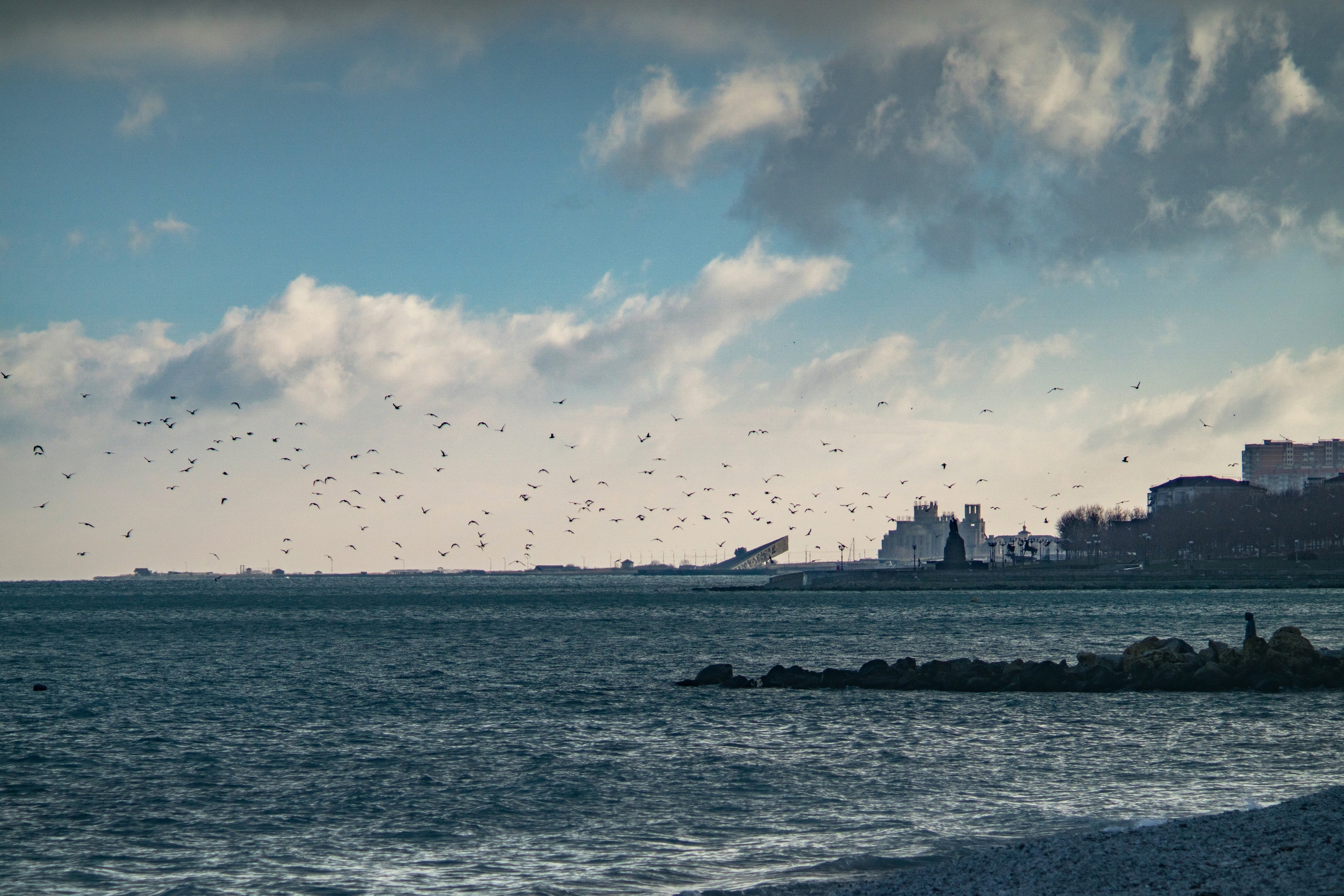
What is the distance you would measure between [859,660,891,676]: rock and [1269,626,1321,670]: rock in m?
12.1

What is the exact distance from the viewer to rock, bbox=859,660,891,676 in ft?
132

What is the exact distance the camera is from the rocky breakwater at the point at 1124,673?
36125 millimetres

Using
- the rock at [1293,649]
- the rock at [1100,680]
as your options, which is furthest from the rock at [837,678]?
the rock at [1293,649]

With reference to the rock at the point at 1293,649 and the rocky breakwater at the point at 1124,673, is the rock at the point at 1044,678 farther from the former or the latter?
the rock at the point at 1293,649

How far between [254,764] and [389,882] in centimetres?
1139

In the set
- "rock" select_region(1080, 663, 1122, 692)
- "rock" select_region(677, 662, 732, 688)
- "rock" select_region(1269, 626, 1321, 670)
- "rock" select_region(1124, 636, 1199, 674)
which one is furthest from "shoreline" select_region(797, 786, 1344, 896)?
"rock" select_region(677, 662, 732, 688)

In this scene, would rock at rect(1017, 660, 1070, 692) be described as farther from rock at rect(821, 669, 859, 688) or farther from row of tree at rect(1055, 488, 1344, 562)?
row of tree at rect(1055, 488, 1344, 562)

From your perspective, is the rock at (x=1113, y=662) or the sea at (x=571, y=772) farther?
the rock at (x=1113, y=662)

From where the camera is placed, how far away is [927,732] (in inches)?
1129

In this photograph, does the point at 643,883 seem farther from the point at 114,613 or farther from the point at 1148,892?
the point at 114,613

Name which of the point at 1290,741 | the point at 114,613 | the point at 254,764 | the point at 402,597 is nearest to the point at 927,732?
the point at 1290,741

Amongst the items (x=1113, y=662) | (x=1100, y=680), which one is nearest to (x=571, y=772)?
(x=1100, y=680)

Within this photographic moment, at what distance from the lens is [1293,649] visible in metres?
37.2

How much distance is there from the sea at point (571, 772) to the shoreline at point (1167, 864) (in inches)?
67.6
